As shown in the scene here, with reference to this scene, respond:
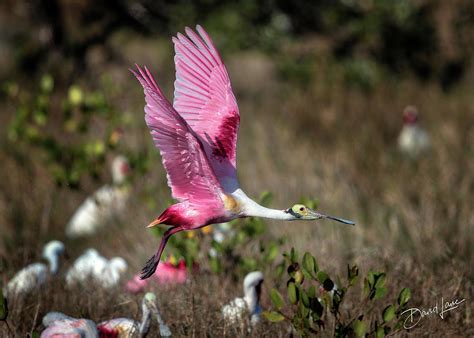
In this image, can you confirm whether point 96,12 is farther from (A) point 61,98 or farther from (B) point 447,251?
(B) point 447,251

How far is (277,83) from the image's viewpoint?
8.84 meters

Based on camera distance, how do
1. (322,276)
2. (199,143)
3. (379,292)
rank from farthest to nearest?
(379,292) → (322,276) → (199,143)

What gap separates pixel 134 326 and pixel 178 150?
0.80m

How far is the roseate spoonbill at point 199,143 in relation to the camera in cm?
228

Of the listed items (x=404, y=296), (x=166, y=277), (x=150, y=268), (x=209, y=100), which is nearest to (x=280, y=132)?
(x=166, y=277)

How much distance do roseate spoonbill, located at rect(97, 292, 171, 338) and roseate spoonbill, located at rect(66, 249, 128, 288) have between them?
0.79 m

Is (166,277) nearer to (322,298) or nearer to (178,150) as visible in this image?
(322,298)

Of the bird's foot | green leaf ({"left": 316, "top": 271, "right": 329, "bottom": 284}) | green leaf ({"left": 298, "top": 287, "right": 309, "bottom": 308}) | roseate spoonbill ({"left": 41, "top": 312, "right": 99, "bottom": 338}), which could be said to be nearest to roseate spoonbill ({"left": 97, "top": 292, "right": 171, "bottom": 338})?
roseate spoonbill ({"left": 41, "top": 312, "right": 99, "bottom": 338})

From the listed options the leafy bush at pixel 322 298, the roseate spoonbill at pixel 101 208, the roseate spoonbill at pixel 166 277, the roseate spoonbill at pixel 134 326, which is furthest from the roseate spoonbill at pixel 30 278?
the leafy bush at pixel 322 298

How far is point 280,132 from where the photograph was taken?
637cm

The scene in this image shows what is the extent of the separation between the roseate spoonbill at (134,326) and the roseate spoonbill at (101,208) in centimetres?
193

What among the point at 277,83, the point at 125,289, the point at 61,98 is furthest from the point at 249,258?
the point at 277,83

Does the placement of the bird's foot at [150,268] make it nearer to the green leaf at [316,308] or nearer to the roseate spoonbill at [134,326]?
the roseate spoonbill at [134,326]

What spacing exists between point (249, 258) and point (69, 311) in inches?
33.2
